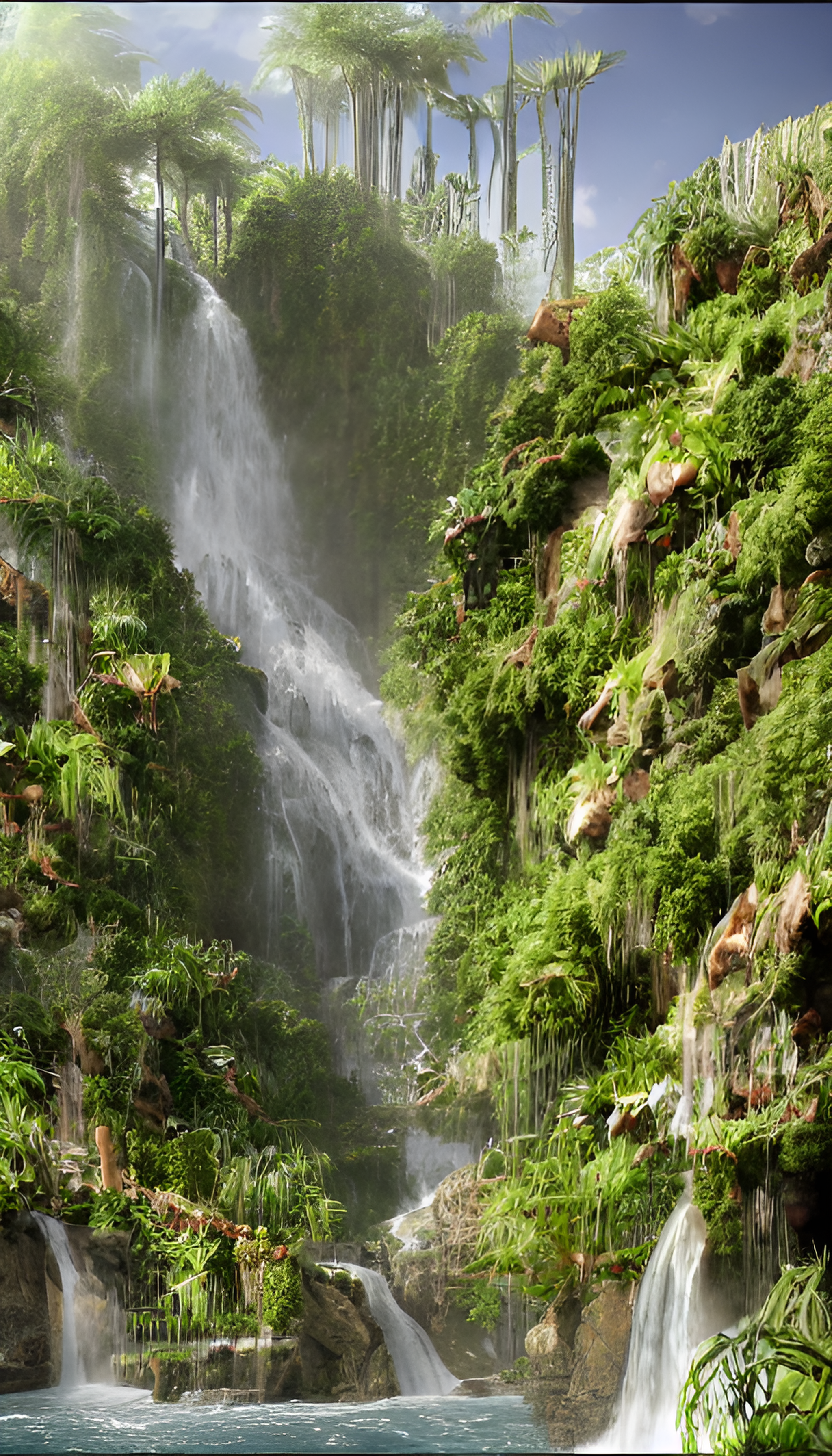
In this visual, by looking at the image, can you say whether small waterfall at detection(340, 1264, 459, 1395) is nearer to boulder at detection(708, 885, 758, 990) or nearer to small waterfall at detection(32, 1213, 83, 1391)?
small waterfall at detection(32, 1213, 83, 1391)

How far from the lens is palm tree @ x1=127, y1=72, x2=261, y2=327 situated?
230 inches

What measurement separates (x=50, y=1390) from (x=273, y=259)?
5366mm

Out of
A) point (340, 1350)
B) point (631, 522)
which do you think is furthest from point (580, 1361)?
point (631, 522)

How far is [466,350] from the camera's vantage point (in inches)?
247

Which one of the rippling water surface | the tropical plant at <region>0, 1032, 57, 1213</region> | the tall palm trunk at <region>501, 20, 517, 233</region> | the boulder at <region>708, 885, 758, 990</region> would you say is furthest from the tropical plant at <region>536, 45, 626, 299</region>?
the rippling water surface

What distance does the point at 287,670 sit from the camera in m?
6.62

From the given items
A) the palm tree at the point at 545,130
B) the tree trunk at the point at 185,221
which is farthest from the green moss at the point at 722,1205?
the tree trunk at the point at 185,221

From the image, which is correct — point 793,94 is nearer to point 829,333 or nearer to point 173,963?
point 829,333

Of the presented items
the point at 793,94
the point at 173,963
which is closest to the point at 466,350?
the point at 793,94

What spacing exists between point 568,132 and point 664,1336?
192 inches

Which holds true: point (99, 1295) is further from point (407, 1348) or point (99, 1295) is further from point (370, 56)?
point (370, 56)

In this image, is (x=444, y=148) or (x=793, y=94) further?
(x=444, y=148)

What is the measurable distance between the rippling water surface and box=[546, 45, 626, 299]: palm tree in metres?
4.69

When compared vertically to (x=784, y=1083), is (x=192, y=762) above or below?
above
